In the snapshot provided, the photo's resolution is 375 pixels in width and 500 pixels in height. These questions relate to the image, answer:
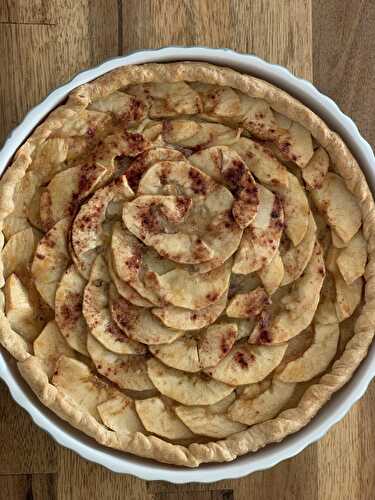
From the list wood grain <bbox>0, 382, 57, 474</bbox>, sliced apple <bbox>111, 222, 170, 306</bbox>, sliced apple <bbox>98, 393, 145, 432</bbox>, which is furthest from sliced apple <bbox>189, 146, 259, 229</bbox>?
wood grain <bbox>0, 382, 57, 474</bbox>

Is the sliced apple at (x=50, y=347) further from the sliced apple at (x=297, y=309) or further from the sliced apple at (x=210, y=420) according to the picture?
the sliced apple at (x=297, y=309)

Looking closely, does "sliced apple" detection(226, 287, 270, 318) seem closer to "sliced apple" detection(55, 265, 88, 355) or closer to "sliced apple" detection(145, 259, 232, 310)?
"sliced apple" detection(145, 259, 232, 310)

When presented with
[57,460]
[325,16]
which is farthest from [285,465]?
[325,16]

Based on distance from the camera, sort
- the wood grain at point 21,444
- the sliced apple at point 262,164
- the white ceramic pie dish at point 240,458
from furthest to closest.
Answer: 1. the wood grain at point 21,444
2. the sliced apple at point 262,164
3. the white ceramic pie dish at point 240,458

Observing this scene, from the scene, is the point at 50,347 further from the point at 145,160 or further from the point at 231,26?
the point at 231,26

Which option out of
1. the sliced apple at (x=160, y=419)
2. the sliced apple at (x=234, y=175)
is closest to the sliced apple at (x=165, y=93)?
the sliced apple at (x=234, y=175)
